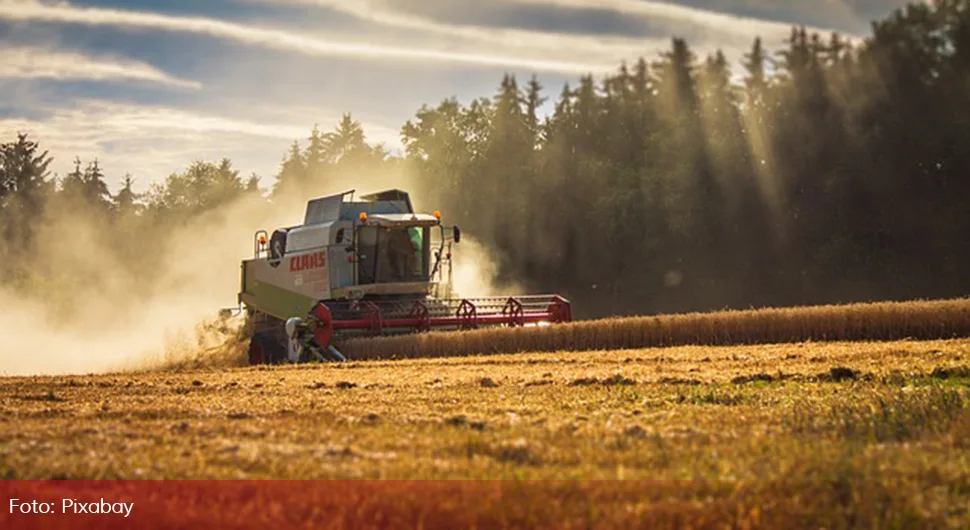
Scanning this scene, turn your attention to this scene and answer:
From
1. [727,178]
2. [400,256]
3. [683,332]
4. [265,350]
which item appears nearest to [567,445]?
[683,332]

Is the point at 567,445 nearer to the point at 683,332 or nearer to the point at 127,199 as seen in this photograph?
the point at 683,332

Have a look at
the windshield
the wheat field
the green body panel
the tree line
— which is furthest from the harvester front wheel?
the tree line

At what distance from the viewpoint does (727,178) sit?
190 feet

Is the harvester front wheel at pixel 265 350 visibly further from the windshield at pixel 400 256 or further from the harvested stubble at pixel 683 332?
the windshield at pixel 400 256

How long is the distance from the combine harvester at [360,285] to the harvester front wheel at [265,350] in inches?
1.0

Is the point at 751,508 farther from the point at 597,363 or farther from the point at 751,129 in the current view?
the point at 751,129

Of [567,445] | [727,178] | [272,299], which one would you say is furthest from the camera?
[727,178]

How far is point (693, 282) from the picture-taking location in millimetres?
59594

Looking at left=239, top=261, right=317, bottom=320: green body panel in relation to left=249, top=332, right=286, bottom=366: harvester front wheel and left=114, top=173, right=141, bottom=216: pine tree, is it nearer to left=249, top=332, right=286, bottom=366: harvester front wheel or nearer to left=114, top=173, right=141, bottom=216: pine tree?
left=249, top=332, right=286, bottom=366: harvester front wheel

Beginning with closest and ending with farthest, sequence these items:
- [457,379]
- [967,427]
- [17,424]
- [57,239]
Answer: [967,427]
[17,424]
[457,379]
[57,239]

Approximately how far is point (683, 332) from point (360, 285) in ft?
24.2

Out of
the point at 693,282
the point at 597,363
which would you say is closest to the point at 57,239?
the point at 693,282

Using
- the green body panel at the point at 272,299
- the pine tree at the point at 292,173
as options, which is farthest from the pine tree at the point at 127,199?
the green body panel at the point at 272,299

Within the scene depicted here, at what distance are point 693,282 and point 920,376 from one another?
45663 mm
